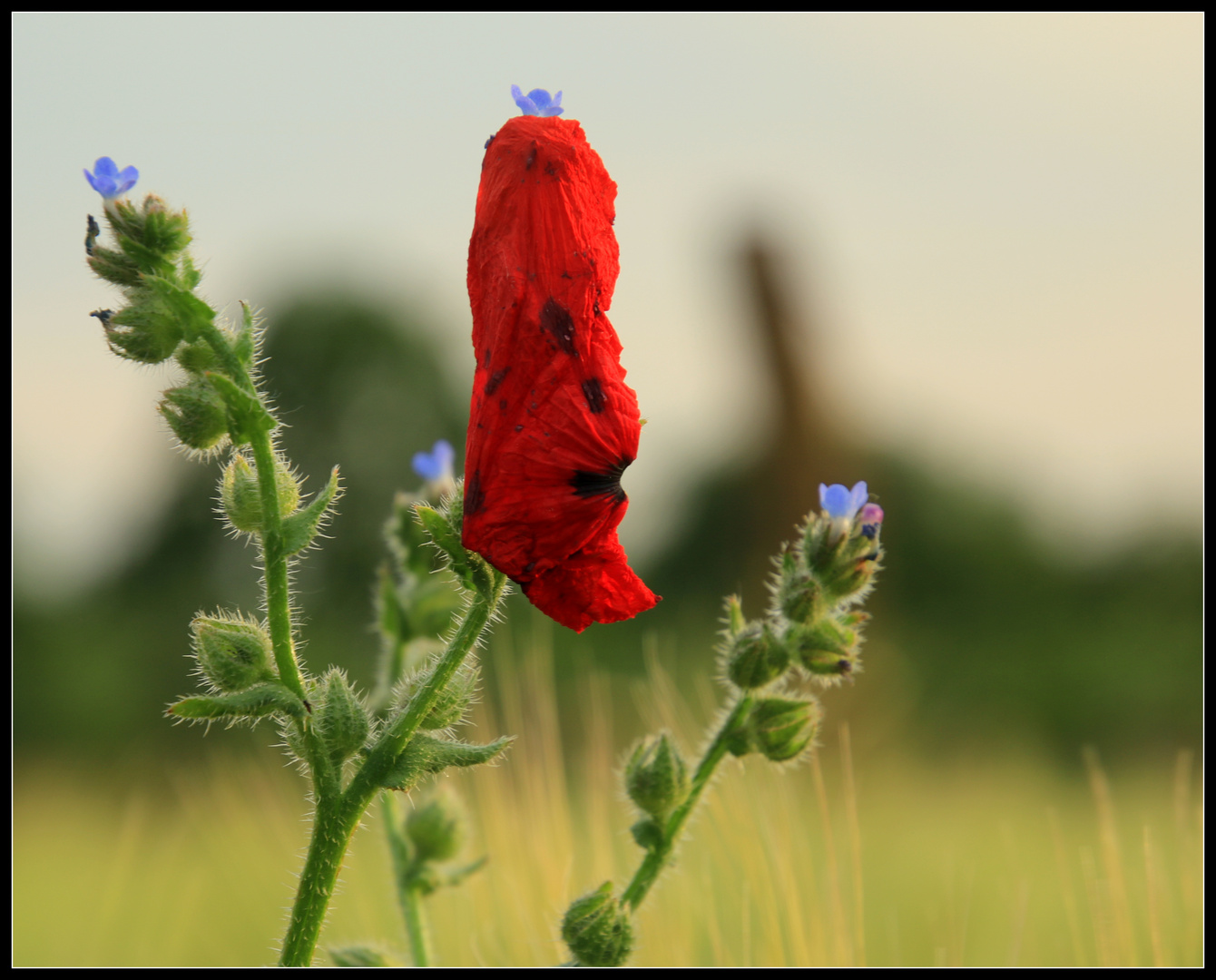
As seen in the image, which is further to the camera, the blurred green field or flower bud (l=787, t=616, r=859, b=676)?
the blurred green field

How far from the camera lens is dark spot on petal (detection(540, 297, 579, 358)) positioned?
1497 millimetres

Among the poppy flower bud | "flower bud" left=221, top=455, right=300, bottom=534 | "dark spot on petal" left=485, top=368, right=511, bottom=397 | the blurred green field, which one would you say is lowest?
the blurred green field

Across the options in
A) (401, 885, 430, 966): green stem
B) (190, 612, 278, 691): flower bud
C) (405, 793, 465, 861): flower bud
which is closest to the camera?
(190, 612, 278, 691): flower bud

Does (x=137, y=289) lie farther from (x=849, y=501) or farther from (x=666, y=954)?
(x=666, y=954)

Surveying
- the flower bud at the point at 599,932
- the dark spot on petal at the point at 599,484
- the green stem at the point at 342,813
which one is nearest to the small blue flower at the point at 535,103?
the dark spot on petal at the point at 599,484

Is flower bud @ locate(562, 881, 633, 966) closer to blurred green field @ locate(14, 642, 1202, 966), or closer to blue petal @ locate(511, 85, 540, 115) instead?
A: blurred green field @ locate(14, 642, 1202, 966)

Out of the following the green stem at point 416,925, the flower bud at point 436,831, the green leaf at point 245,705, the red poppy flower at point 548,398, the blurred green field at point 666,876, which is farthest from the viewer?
the blurred green field at point 666,876

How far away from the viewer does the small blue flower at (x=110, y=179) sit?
1.79m

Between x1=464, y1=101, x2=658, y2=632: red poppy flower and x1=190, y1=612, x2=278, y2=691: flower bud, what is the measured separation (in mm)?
496

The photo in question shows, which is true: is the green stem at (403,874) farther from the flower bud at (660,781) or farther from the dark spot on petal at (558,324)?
the dark spot on petal at (558,324)

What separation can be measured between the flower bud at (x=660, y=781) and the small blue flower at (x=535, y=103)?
1.28 m

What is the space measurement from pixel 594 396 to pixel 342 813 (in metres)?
0.83

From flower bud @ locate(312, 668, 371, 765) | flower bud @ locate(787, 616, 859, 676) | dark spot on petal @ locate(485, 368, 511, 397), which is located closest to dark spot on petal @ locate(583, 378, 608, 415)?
dark spot on petal @ locate(485, 368, 511, 397)

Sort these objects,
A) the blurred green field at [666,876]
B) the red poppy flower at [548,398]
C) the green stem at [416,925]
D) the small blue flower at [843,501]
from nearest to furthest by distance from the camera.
Result: the red poppy flower at [548,398] < the small blue flower at [843,501] < the green stem at [416,925] < the blurred green field at [666,876]
